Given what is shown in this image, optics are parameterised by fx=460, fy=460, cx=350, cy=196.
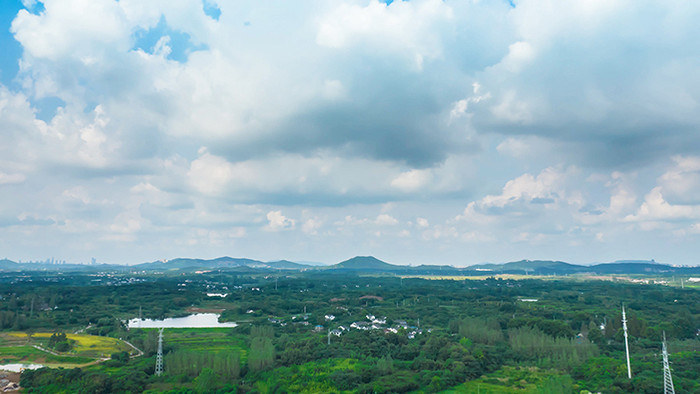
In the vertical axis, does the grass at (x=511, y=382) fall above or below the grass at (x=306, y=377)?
below

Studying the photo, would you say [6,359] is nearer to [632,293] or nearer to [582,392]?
[582,392]

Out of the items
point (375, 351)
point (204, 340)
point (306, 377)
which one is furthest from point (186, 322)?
point (306, 377)

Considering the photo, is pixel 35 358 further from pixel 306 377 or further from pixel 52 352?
pixel 306 377

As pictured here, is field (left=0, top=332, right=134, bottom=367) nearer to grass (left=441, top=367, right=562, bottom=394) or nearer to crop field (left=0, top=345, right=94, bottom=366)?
crop field (left=0, top=345, right=94, bottom=366)

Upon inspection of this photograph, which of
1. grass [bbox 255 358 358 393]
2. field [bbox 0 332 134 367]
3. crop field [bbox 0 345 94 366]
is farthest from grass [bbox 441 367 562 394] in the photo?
field [bbox 0 332 134 367]

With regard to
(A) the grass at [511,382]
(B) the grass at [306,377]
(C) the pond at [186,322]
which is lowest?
(A) the grass at [511,382]

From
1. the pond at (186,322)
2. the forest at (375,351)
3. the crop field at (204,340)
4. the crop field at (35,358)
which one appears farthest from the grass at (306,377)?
the pond at (186,322)

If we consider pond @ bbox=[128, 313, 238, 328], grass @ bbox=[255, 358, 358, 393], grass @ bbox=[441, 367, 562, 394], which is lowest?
grass @ bbox=[441, 367, 562, 394]

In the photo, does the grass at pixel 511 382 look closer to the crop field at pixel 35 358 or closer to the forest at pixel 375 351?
the forest at pixel 375 351
